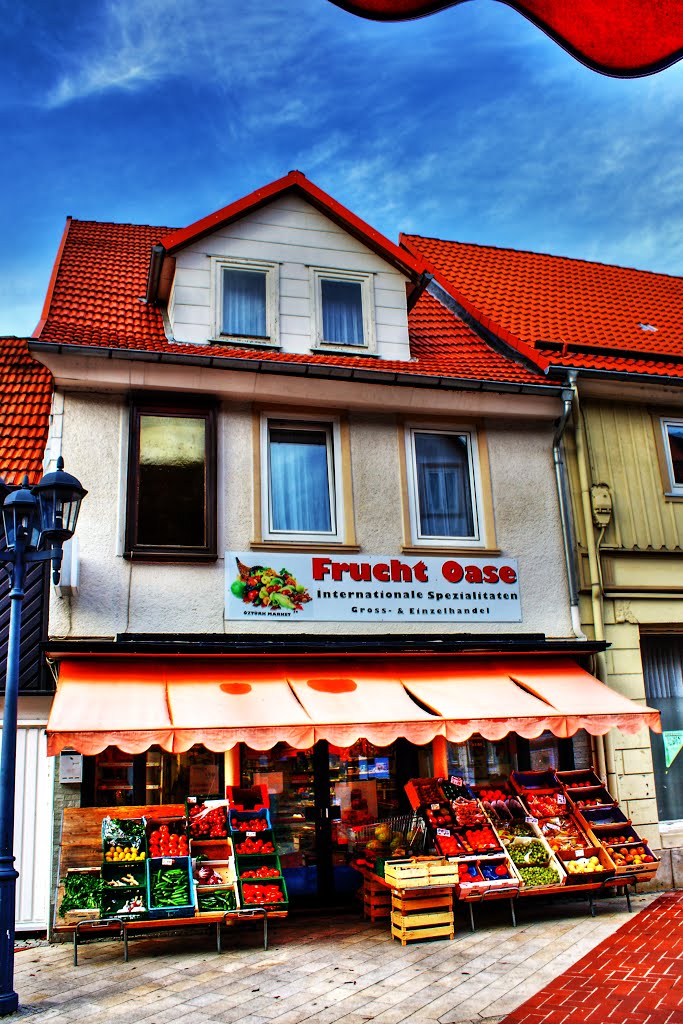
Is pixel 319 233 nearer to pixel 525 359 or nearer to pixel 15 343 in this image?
pixel 525 359

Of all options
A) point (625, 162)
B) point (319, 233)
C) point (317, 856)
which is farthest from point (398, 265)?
point (625, 162)

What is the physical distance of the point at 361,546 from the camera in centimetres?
1107

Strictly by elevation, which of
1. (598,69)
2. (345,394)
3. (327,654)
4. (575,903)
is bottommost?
(575,903)

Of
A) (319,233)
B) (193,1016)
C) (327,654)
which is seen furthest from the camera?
(319,233)

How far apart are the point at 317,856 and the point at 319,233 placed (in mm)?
8417

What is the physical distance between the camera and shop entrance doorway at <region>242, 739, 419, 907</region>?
416 inches

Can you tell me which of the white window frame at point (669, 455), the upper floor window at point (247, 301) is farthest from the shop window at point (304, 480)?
the white window frame at point (669, 455)

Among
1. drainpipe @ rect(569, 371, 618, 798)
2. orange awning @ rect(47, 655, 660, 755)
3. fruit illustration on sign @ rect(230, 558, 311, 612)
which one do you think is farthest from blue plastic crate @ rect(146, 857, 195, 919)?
drainpipe @ rect(569, 371, 618, 798)

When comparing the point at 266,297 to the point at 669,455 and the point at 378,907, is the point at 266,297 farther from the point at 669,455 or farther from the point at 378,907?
the point at 378,907

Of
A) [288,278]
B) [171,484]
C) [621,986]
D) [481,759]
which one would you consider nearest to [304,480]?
[171,484]

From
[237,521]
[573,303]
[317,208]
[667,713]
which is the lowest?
[667,713]

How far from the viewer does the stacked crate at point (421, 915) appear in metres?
8.91

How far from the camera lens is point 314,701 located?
9422 mm

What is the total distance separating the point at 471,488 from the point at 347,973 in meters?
6.32
